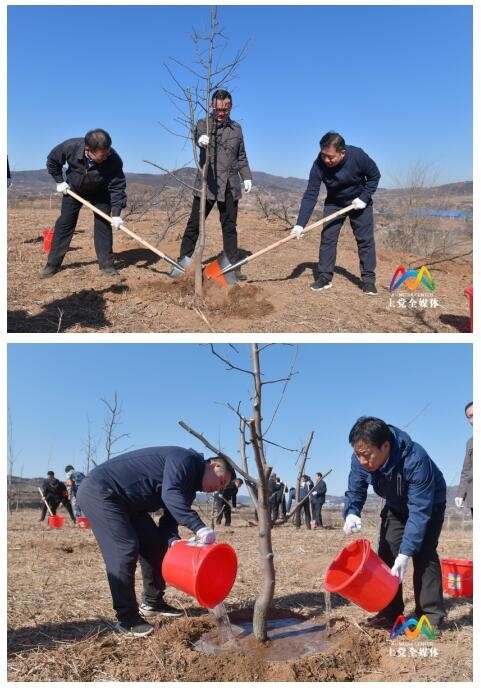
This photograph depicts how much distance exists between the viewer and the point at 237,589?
5.08 meters

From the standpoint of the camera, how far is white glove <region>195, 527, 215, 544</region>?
11.7ft

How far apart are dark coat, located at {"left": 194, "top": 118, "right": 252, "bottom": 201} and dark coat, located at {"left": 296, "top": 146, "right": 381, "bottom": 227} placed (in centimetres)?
69

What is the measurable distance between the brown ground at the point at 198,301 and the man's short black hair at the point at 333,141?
1.54 metres

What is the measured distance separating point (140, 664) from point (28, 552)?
4.16m

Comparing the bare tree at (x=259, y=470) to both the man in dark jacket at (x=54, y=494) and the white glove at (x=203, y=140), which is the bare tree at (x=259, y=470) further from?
the man in dark jacket at (x=54, y=494)

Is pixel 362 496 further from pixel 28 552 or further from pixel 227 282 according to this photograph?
pixel 28 552

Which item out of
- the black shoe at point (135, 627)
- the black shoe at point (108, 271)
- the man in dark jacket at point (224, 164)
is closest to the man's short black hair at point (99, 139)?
the man in dark jacket at point (224, 164)

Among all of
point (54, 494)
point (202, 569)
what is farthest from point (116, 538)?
point (54, 494)

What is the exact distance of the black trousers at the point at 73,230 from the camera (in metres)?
6.91

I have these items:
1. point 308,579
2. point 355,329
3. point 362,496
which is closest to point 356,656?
point 362,496

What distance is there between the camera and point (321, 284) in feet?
23.5

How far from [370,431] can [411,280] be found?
4644 mm

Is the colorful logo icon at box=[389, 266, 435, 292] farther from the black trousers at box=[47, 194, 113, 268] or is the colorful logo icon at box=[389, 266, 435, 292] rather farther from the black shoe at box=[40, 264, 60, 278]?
the black shoe at box=[40, 264, 60, 278]

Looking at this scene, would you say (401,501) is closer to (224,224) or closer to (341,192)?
(341,192)
